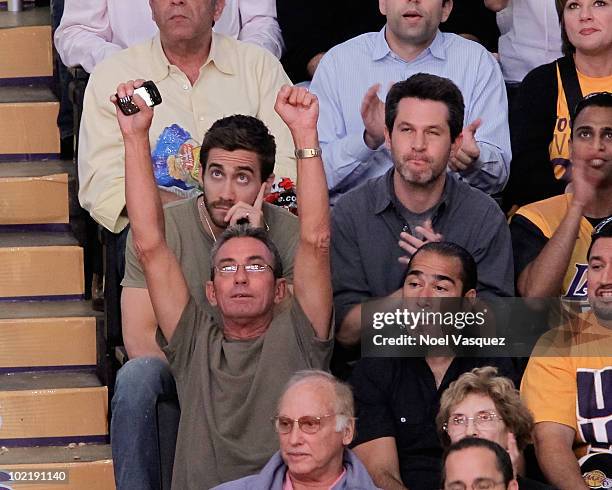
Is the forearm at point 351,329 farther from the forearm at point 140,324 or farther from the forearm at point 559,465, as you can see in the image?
the forearm at point 559,465

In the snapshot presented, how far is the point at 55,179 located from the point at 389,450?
2.03 meters

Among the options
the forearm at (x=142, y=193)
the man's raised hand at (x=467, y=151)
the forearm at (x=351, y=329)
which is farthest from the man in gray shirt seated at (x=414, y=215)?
the forearm at (x=142, y=193)

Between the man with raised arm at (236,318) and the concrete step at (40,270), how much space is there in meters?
1.31

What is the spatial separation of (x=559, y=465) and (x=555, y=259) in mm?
717

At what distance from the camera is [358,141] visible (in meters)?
5.65

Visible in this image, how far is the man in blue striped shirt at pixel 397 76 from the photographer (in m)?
5.75

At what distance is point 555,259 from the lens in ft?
16.9

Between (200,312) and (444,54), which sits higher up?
(444,54)

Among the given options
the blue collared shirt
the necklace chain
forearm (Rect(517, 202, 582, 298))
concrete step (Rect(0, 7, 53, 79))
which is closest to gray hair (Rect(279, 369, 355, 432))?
the necklace chain

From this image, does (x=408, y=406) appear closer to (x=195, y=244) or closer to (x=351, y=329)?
(x=351, y=329)

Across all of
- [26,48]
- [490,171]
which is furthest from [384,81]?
[26,48]

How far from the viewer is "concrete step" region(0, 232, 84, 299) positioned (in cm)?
611

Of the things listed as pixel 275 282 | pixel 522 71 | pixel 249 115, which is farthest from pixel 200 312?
pixel 522 71

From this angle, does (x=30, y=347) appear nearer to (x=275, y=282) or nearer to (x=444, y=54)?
(x=275, y=282)
